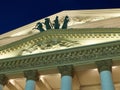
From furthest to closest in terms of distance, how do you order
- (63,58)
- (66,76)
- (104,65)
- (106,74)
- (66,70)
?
1. (63,58)
2. (66,70)
3. (66,76)
4. (104,65)
5. (106,74)

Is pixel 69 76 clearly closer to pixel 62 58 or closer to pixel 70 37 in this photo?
pixel 62 58

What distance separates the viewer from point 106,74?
33.5 ft

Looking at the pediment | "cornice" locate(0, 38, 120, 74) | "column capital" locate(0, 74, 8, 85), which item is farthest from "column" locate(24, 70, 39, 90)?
the pediment

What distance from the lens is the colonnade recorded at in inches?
394

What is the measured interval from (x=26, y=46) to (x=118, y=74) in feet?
14.9

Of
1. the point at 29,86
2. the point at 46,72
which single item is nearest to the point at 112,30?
the point at 46,72

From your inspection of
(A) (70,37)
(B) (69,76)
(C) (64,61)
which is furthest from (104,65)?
(A) (70,37)

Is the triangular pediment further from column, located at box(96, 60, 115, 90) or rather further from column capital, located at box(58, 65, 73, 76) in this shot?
column, located at box(96, 60, 115, 90)

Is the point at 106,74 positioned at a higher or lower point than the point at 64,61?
lower

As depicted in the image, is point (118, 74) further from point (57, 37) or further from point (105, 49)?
point (57, 37)

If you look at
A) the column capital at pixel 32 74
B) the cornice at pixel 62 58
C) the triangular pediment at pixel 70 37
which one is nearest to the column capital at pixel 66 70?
the cornice at pixel 62 58

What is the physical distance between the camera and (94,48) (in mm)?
11141

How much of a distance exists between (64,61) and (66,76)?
782mm

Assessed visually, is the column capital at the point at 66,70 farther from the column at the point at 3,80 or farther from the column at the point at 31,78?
the column at the point at 3,80
